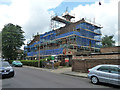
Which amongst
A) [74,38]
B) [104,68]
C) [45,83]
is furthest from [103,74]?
[74,38]

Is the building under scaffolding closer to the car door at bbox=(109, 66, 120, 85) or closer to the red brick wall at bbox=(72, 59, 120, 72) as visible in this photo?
the red brick wall at bbox=(72, 59, 120, 72)

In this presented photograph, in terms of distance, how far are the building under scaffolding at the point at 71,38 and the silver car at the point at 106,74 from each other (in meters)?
17.0

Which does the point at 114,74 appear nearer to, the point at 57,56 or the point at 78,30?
the point at 57,56

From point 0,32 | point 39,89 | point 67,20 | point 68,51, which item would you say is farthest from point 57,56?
point 0,32

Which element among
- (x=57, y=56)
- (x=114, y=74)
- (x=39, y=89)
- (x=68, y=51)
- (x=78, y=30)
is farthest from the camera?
(x=78, y=30)

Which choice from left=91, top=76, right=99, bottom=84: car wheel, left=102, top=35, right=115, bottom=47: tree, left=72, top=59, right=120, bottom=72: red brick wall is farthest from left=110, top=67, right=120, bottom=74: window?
left=102, top=35, right=115, bottom=47: tree

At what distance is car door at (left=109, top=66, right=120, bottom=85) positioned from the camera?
24.9 feet

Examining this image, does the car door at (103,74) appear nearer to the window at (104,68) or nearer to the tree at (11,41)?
the window at (104,68)

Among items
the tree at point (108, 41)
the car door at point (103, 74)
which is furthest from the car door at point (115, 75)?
the tree at point (108, 41)

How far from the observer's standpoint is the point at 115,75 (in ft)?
25.4

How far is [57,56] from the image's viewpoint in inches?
1208

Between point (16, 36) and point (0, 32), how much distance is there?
21.6ft

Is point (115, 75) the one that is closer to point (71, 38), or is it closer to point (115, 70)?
point (115, 70)

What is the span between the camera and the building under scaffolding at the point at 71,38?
96.2ft
